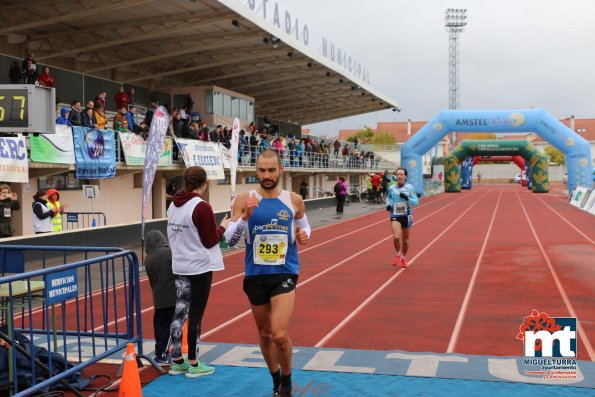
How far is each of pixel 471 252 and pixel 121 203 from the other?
12.1m

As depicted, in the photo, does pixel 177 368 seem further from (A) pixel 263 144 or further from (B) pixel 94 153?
(A) pixel 263 144

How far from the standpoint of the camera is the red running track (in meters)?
7.41

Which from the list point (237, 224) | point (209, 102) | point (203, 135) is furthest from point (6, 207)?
point (209, 102)

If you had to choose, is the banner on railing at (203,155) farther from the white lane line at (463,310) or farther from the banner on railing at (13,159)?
the white lane line at (463,310)

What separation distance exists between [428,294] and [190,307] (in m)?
5.25

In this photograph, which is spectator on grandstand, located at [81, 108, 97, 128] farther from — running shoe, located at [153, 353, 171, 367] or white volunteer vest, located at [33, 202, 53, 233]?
running shoe, located at [153, 353, 171, 367]

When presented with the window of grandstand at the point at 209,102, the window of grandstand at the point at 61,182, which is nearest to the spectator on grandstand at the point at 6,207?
the window of grandstand at the point at 61,182

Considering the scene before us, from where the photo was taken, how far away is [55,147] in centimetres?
1531

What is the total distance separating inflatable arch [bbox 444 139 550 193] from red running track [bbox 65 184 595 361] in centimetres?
3717

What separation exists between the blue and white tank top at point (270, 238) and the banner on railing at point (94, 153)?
12.2 metres

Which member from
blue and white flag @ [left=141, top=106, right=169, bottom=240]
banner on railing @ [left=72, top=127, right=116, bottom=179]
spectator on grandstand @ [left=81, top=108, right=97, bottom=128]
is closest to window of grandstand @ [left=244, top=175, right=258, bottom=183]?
banner on railing @ [left=72, top=127, right=116, bottom=179]

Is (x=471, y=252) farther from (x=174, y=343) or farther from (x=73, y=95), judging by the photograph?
(x=73, y=95)

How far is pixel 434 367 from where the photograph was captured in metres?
6.07

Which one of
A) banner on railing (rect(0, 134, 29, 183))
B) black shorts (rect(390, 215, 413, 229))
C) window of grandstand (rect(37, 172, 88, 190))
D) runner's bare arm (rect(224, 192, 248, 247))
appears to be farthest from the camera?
window of grandstand (rect(37, 172, 88, 190))
